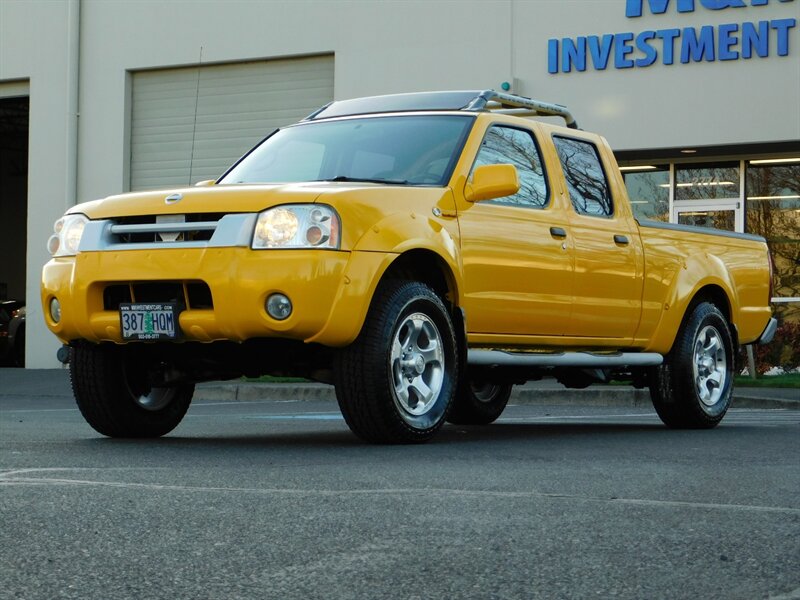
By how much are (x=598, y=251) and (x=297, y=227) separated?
2.58 m

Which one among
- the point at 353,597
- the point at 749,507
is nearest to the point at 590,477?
the point at 749,507

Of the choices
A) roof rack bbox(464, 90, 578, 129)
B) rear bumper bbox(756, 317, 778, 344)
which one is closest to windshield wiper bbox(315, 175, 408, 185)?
roof rack bbox(464, 90, 578, 129)

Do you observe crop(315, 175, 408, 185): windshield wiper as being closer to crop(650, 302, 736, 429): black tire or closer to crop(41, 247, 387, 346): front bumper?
crop(41, 247, 387, 346): front bumper

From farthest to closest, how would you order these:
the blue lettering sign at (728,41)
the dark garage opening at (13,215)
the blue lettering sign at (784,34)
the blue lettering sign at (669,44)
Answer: the dark garage opening at (13,215), the blue lettering sign at (669,44), the blue lettering sign at (728,41), the blue lettering sign at (784,34)

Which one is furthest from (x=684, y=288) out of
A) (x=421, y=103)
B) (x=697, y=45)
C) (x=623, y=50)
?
(x=623, y=50)

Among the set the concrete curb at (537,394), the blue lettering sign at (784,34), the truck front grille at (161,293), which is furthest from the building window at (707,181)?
the truck front grille at (161,293)

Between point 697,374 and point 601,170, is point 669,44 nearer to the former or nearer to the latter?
point 601,170

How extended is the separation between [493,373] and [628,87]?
1246 centimetres

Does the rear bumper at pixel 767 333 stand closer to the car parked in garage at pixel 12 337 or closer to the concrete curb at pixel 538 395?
the concrete curb at pixel 538 395

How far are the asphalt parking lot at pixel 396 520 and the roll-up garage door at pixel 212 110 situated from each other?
52.5 feet

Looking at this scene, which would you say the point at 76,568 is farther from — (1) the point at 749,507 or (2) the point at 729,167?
(2) the point at 729,167

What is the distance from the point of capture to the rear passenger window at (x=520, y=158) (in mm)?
8555

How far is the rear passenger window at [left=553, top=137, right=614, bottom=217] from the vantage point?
30.3 ft

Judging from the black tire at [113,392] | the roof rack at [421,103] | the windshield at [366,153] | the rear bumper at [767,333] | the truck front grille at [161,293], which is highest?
the roof rack at [421,103]
